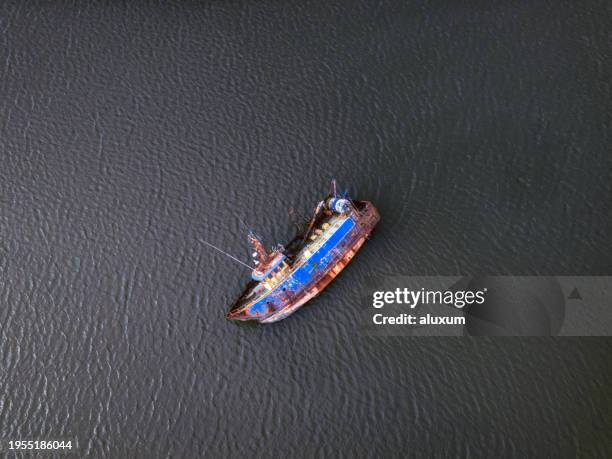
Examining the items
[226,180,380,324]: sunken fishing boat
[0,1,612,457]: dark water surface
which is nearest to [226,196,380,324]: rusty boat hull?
[226,180,380,324]: sunken fishing boat

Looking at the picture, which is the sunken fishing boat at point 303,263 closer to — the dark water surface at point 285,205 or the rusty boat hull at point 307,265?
the rusty boat hull at point 307,265

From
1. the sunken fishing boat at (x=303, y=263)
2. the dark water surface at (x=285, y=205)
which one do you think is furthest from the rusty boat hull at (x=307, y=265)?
the dark water surface at (x=285, y=205)

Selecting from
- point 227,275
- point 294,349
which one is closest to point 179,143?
point 227,275

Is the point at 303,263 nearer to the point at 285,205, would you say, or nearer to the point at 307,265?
the point at 307,265

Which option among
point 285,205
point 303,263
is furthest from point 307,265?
point 285,205

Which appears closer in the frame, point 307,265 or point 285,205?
point 307,265

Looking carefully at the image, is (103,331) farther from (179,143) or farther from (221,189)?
(179,143)

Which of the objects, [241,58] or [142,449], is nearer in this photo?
[142,449]
